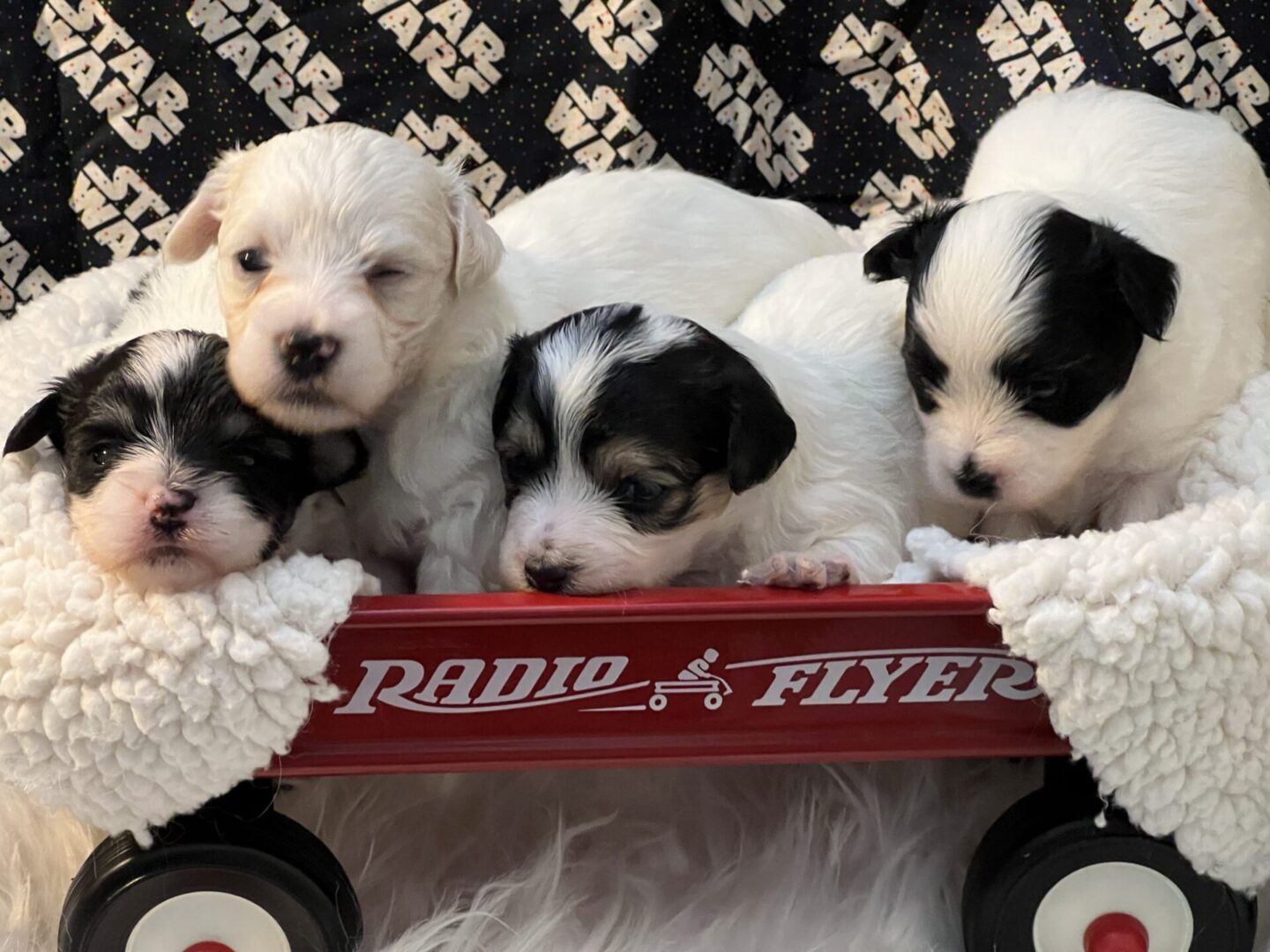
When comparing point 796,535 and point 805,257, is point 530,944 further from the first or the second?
point 805,257

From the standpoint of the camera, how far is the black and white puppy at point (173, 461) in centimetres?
157

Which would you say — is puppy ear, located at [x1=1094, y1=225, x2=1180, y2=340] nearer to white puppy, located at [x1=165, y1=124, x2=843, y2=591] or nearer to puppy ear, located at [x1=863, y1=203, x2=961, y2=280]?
puppy ear, located at [x1=863, y1=203, x2=961, y2=280]

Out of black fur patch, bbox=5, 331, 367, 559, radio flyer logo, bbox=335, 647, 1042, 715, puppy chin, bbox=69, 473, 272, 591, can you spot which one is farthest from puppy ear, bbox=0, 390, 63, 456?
radio flyer logo, bbox=335, 647, 1042, 715

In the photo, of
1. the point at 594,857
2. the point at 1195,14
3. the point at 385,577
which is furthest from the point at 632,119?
the point at 594,857

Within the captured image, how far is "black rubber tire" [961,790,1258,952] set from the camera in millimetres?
1699

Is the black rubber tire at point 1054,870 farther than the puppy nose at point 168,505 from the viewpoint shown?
Yes

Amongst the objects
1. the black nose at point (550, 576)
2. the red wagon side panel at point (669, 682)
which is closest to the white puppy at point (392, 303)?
the black nose at point (550, 576)

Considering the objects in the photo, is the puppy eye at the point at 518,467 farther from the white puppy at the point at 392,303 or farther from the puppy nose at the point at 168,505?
the puppy nose at the point at 168,505

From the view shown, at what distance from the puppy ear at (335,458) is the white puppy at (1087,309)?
91 centimetres

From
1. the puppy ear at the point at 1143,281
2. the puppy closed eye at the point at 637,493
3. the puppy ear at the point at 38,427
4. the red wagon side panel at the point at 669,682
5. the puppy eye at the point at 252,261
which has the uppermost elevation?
the puppy eye at the point at 252,261

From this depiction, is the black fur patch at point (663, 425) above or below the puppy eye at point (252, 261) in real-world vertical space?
below

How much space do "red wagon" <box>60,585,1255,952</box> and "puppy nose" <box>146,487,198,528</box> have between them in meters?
0.27

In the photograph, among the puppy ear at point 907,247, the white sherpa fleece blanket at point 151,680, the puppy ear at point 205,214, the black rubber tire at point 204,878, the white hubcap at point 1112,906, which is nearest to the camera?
the white sherpa fleece blanket at point 151,680

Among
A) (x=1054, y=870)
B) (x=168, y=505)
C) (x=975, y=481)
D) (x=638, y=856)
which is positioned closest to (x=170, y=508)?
(x=168, y=505)
